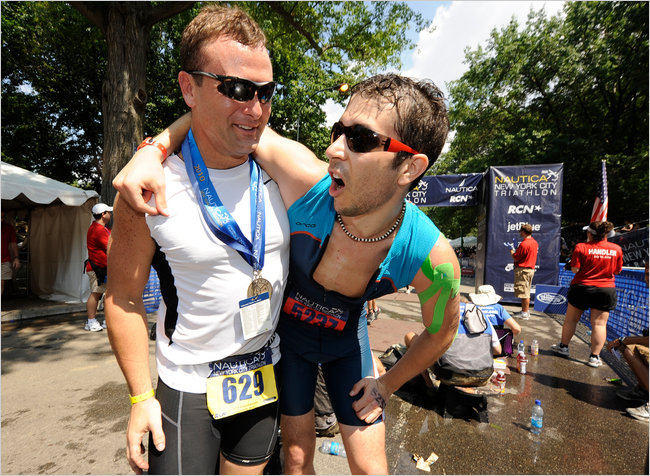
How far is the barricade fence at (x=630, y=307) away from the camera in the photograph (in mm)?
6199

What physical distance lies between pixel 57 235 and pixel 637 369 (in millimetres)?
12883

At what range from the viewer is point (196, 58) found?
4.91 ft

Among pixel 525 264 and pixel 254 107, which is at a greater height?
pixel 254 107

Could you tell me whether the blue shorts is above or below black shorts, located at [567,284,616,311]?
above

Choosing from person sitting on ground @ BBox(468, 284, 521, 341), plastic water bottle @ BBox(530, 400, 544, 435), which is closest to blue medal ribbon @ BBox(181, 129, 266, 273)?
plastic water bottle @ BBox(530, 400, 544, 435)

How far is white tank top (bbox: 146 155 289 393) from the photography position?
1.41m

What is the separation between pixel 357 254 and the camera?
1888 mm

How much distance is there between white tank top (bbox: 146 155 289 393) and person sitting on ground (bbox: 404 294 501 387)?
2.71 meters

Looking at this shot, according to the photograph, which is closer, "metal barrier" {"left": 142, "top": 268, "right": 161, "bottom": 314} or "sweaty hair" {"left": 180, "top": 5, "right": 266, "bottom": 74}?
"sweaty hair" {"left": 180, "top": 5, "right": 266, "bottom": 74}

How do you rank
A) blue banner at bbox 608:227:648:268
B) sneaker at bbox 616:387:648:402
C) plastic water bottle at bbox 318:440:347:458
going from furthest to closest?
1. blue banner at bbox 608:227:648:268
2. sneaker at bbox 616:387:648:402
3. plastic water bottle at bbox 318:440:347:458

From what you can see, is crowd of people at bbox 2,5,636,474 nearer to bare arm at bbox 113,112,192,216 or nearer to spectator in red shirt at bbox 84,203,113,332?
bare arm at bbox 113,112,192,216

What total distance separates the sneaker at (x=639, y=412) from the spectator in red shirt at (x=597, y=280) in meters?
1.53

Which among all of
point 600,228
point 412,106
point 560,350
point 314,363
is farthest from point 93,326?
point 600,228

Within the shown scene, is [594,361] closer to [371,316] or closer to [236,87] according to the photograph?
[371,316]
